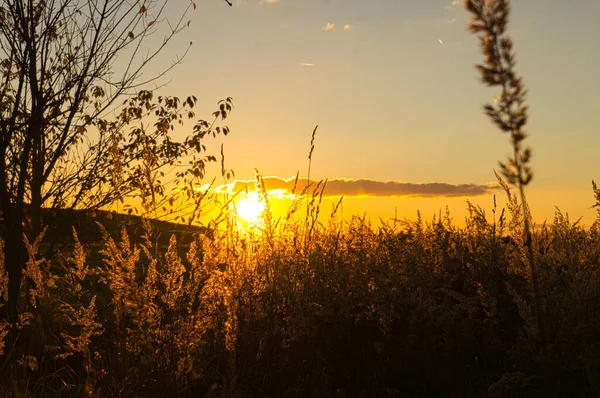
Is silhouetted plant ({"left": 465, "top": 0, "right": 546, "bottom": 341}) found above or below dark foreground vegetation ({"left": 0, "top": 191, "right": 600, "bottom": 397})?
above

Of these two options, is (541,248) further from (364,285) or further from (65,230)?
(65,230)

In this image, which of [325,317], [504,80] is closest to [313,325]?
[325,317]

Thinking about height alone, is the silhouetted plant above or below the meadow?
above

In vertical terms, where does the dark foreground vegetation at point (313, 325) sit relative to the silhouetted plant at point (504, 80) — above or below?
below

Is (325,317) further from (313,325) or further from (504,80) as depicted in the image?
(504,80)

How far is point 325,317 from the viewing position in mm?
4016

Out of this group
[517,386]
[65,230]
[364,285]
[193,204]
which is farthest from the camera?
[193,204]

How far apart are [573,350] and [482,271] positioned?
1.27m

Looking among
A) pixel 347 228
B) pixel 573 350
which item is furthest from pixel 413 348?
pixel 347 228

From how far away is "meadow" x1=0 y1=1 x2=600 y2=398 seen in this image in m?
3.30

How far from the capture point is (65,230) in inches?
265

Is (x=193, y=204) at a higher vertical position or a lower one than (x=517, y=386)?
higher

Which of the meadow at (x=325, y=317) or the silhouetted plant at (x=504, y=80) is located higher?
the silhouetted plant at (x=504, y=80)

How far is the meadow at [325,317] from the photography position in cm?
330
